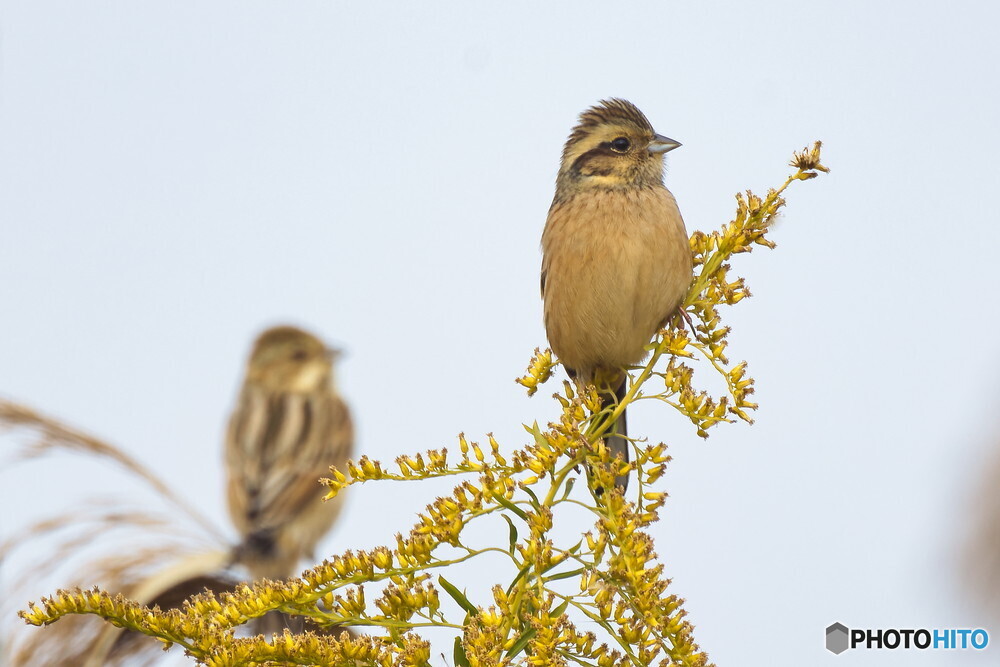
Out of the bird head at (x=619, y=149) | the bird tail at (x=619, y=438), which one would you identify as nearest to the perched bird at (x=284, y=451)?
the bird tail at (x=619, y=438)

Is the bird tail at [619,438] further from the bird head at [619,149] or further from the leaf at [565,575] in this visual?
the bird head at [619,149]

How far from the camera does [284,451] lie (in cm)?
874

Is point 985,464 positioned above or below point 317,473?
below

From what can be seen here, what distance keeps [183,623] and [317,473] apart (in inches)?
236

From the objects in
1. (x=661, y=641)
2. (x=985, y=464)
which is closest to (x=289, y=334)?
(x=985, y=464)

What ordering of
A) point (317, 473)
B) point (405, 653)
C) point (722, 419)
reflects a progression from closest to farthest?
1. point (405, 653)
2. point (722, 419)
3. point (317, 473)

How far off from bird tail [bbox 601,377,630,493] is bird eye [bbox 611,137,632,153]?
105cm

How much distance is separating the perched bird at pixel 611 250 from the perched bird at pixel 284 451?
2.61m

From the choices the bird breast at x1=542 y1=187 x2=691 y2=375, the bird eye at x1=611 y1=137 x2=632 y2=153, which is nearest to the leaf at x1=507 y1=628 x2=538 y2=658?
the bird breast at x1=542 y1=187 x2=691 y2=375

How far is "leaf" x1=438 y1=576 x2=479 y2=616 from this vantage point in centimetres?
267

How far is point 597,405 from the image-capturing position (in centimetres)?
325

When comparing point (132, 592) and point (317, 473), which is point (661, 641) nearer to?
point (132, 592)

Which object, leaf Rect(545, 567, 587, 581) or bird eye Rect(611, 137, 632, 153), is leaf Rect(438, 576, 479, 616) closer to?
leaf Rect(545, 567, 587, 581)

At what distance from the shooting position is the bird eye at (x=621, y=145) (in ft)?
Result: 17.8
